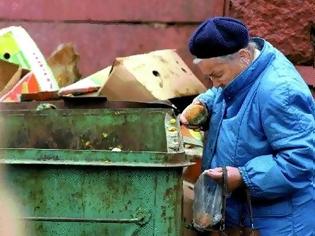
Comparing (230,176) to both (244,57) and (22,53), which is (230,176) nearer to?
(244,57)

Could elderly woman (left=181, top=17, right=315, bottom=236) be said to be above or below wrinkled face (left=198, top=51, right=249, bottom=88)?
below

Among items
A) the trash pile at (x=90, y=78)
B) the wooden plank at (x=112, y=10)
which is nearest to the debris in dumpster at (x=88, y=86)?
the trash pile at (x=90, y=78)

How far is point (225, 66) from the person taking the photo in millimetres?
3205

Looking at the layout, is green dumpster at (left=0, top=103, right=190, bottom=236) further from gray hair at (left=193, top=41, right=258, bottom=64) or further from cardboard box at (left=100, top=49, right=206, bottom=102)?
cardboard box at (left=100, top=49, right=206, bottom=102)

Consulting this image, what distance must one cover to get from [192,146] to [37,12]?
76.3 inches

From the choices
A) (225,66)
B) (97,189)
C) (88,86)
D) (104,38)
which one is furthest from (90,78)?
(97,189)

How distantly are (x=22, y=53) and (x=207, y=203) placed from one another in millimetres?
1867

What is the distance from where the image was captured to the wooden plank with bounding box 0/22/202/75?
17.2 ft

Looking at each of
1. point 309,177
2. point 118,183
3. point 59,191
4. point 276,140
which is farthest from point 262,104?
point 59,191

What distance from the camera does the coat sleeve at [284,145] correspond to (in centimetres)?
308

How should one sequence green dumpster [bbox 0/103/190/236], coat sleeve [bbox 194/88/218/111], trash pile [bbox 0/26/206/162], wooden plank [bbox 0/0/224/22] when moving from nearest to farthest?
1. green dumpster [bbox 0/103/190/236]
2. coat sleeve [bbox 194/88/218/111]
3. trash pile [bbox 0/26/206/162]
4. wooden plank [bbox 0/0/224/22]

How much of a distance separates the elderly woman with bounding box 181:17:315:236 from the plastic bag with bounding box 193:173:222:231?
7 cm

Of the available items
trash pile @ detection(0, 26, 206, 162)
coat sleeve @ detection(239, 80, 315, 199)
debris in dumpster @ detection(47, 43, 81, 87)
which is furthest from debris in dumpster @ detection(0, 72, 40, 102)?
coat sleeve @ detection(239, 80, 315, 199)

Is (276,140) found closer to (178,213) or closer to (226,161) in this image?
(226,161)
